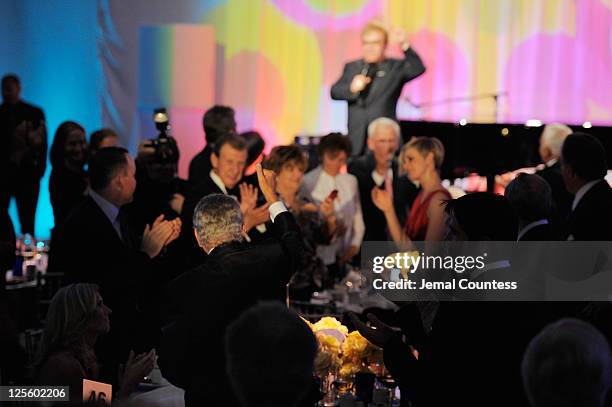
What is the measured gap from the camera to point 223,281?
338 cm

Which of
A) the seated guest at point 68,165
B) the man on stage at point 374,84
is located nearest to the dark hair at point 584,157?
the seated guest at point 68,165

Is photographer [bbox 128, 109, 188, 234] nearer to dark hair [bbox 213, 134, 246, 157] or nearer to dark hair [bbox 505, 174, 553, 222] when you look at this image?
dark hair [bbox 213, 134, 246, 157]

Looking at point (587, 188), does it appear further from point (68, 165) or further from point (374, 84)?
point (374, 84)

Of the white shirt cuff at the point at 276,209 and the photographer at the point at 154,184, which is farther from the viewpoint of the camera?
the photographer at the point at 154,184

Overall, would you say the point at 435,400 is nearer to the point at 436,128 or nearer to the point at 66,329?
the point at 66,329

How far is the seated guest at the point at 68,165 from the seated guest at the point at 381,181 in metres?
1.99

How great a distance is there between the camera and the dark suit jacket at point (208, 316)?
3.32 metres

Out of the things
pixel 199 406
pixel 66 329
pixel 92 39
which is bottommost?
pixel 199 406

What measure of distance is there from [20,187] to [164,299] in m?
6.62

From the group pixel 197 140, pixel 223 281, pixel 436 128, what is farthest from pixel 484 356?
pixel 197 140

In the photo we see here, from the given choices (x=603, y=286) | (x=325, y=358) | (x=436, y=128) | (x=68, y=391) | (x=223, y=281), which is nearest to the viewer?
(x=68, y=391)

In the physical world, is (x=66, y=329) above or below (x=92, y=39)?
below

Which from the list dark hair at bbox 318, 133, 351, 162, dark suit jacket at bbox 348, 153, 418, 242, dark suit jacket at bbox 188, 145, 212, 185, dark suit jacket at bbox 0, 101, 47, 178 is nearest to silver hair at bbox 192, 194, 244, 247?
dark suit jacket at bbox 188, 145, 212, 185

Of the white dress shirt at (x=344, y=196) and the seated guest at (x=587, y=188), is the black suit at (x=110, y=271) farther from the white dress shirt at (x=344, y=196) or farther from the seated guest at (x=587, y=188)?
the white dress shirt at (x=344, y=196)
